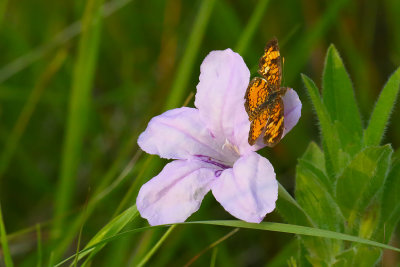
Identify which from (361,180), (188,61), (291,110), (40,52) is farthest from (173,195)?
(40,52)

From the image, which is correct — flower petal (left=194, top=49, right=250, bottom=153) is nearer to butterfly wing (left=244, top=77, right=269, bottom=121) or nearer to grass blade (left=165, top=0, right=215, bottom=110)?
butterfly wing (left=244, top=77, right=269, bottom=121)

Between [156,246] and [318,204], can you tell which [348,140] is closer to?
[318,204]

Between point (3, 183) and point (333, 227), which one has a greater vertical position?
point (3, 183)

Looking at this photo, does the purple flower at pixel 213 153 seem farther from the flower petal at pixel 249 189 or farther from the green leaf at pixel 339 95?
the green leaf at pixel 339 95

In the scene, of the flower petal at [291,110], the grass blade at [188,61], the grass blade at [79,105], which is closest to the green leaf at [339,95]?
the flower petal at [291,110]

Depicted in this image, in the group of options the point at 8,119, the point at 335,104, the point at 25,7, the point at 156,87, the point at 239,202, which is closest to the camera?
the point at 239,202

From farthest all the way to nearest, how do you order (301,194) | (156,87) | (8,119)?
(8,119)
(156,87)
(301,194)

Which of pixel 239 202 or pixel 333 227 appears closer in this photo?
pixel 239 202

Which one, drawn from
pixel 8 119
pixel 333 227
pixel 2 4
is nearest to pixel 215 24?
pixel 2 4

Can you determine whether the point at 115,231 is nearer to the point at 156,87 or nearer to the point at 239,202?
the point at 239,202
